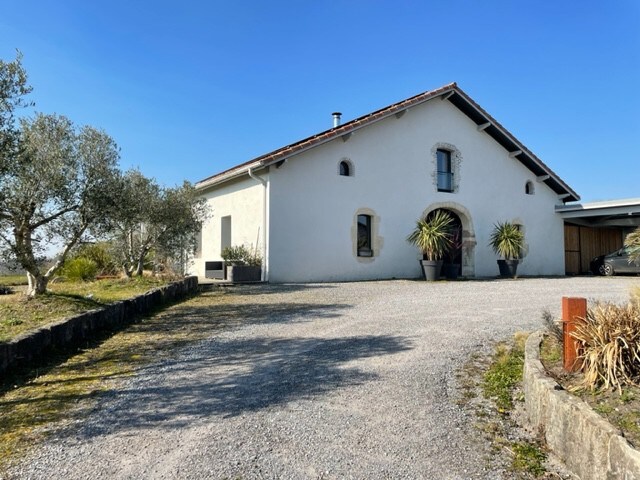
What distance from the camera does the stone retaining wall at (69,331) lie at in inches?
179

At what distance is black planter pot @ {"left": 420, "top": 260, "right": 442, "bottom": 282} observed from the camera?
1501cm

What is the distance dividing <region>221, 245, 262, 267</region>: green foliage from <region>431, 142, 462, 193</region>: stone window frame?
7.06m

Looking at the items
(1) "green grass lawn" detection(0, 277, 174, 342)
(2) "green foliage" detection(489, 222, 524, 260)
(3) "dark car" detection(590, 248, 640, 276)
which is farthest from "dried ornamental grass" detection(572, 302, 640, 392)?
(3) "dark car" detection(590, 248, 640, 276)

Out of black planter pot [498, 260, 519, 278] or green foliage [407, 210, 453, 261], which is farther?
black planter pot [498, 260, 519, 278]

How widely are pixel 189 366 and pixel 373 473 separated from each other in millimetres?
2656

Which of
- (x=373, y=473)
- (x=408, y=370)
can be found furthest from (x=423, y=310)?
(x=373, y=473)

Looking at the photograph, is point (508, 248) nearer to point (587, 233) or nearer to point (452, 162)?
point (452, 162)

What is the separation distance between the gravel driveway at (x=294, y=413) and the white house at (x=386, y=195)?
304 inches

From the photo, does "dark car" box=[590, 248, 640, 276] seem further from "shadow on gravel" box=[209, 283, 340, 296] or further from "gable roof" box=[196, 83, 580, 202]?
"shadow on gravel" box=[209, 283, 340, 296]

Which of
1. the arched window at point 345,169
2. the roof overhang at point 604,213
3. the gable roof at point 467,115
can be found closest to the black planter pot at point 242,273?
the gable roof at point 467,115

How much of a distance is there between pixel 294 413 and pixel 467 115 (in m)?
16.9

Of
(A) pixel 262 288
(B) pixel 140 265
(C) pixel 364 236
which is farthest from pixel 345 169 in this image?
(B) pixel 140 265

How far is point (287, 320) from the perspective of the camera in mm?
7414

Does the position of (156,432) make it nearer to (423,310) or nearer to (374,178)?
(423,310)
